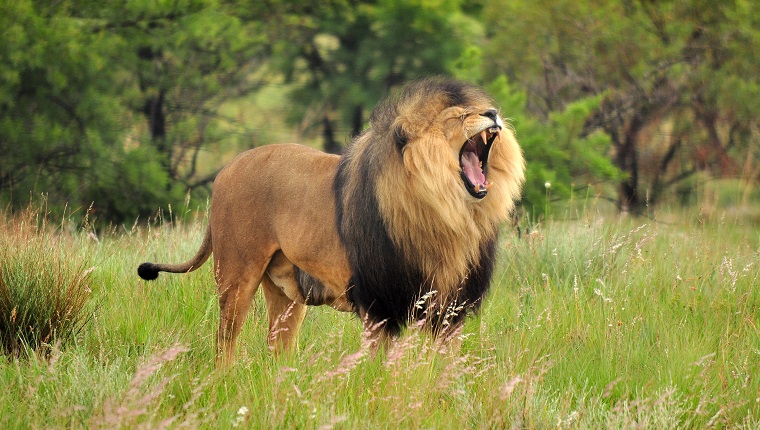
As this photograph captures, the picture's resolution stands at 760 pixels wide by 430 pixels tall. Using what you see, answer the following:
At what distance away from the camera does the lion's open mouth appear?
4211 mm

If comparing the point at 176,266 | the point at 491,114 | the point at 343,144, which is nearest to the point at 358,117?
the point at 343,144

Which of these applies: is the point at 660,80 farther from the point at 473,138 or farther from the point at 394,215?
the point at 394,215

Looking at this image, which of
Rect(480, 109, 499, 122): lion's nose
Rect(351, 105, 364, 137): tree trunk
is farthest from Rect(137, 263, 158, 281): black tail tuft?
Rect(351, 105, 364, 137): tree trunk

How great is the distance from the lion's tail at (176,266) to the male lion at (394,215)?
432 mm

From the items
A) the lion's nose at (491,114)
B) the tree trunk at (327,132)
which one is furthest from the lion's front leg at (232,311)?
the tree trunk at (327,132)

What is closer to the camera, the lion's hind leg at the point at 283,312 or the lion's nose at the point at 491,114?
the lion's nose at the point at 491,114

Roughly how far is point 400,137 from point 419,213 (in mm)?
337

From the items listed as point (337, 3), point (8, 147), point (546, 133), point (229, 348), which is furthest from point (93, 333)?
point (337, 3)

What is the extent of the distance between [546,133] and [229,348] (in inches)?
251

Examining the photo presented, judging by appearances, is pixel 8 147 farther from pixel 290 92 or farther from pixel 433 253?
pixel 433 253

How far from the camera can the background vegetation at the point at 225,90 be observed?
12391 mm

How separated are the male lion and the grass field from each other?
225mm

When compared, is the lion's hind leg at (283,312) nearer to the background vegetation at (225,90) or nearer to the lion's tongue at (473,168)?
the lion's tongue at (473,168)

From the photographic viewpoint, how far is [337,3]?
18.8m
